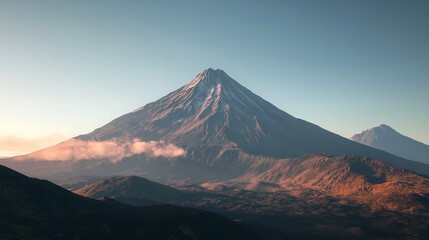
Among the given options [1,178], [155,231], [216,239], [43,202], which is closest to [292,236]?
[216,239]

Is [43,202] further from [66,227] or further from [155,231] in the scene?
[155,231]

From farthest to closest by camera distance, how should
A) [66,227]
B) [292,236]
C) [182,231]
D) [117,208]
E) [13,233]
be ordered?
1. [292,236]
2. [117,208]
3. [182,231]
4. [66,227]
5. [13,233]

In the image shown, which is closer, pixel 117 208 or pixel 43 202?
pixel 43 202

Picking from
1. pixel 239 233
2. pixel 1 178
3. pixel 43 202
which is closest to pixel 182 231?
pixel 239 233

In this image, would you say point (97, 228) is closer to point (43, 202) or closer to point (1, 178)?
point (43, 202)

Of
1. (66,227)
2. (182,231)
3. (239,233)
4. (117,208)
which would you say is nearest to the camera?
(66,227)

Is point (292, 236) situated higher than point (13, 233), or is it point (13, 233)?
point (13, 233)

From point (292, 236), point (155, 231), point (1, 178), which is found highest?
point (1, 178)
